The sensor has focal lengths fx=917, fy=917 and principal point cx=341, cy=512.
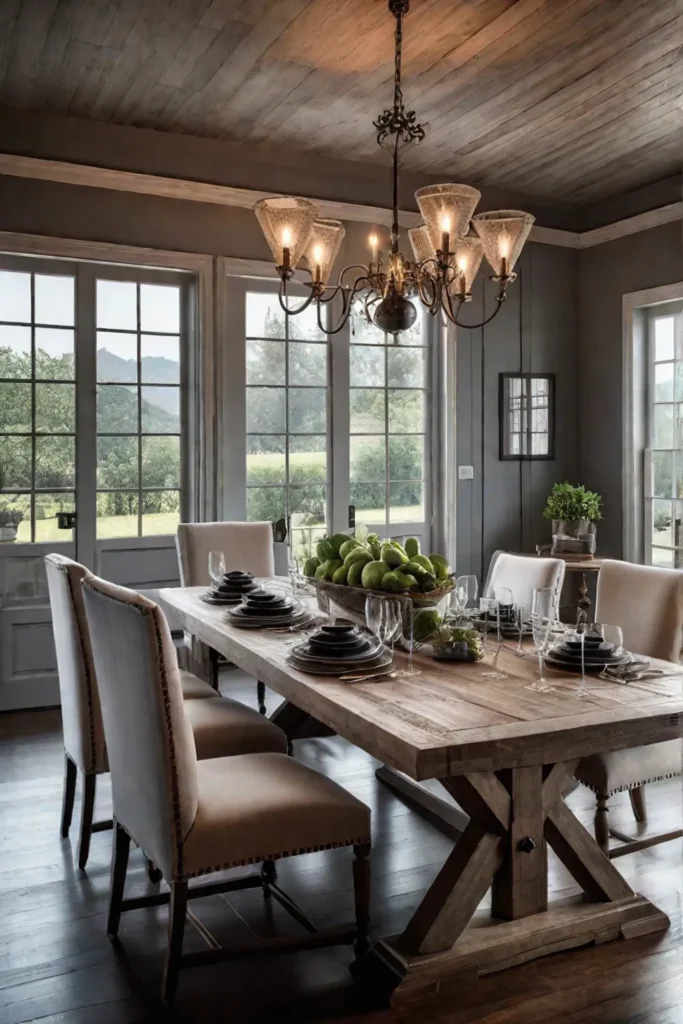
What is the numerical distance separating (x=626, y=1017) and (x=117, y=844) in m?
1.27

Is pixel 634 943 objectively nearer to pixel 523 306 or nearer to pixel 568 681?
pixel 568 681

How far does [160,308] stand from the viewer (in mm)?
4906

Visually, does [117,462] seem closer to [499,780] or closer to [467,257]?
[467,257]

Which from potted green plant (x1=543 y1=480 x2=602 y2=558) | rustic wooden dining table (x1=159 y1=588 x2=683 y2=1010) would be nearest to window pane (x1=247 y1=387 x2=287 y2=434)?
potted green plant (x1=543 y1=480 x2=602 y2=558)

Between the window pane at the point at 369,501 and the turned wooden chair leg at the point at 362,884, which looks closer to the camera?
the turned wooden chair leg at the point at 362,884

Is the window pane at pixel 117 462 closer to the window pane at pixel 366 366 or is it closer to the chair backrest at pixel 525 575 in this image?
the window pane at pixel 366 366

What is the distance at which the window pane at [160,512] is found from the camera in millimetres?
4883

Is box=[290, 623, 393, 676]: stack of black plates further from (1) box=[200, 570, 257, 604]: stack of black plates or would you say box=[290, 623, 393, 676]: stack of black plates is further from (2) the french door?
(2) the french door

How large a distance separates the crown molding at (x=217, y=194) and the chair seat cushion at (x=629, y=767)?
3.35 m

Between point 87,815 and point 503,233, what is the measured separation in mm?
2312

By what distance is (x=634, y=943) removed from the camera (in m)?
2.33

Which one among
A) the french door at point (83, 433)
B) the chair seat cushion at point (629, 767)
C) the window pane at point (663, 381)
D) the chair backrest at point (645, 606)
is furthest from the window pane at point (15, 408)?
the window pane at point (663, 381)

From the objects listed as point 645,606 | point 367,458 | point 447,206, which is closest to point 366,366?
point 367,458

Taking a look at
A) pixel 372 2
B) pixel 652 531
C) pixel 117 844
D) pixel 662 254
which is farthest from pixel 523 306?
pixel 117 844
